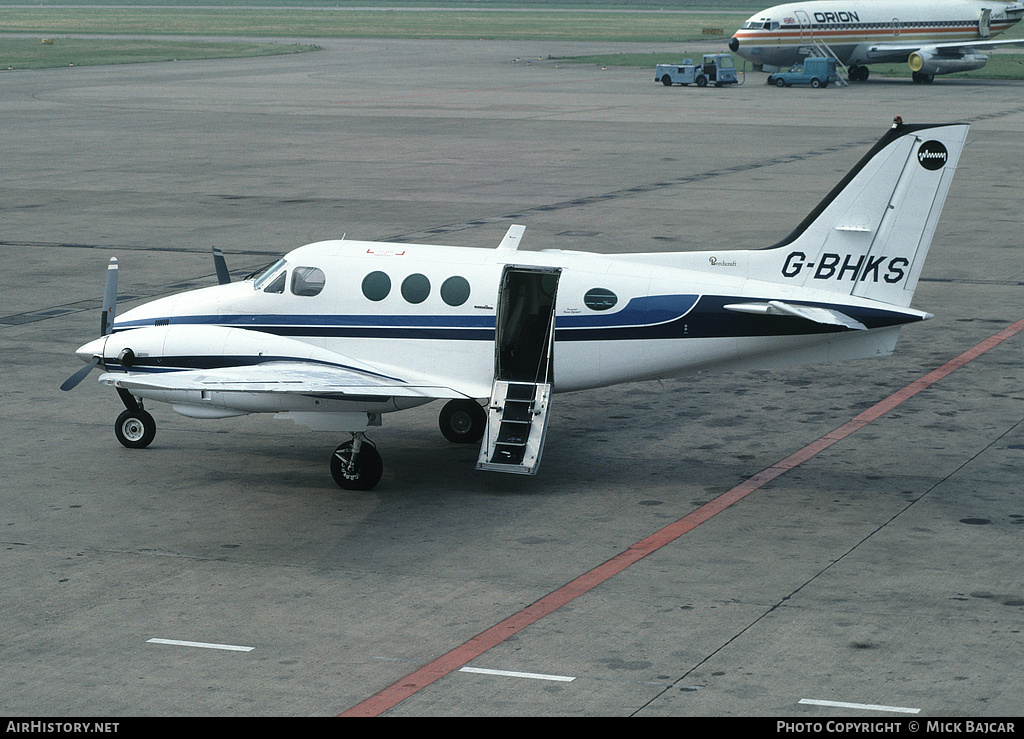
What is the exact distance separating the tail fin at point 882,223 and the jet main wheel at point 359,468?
606 cm

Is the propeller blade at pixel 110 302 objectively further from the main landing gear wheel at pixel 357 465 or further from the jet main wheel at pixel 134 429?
the main landing gear wheel at pixel 357 465

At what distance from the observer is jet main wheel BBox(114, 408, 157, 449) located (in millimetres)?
18578

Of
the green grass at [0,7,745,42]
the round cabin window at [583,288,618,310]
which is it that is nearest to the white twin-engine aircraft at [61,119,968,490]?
the round cabin window at [583,288,618,310]

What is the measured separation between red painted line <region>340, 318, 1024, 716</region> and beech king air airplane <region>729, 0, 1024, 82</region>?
67.8m

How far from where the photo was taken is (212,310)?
18.2 meters

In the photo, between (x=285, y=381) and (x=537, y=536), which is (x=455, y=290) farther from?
(x=537, y=536)

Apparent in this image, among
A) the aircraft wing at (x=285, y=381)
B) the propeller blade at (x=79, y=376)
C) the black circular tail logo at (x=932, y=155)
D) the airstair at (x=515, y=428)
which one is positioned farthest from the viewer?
the black circular tail logo at (x=932, y=155)

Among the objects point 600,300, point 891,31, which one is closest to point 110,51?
point 891,31

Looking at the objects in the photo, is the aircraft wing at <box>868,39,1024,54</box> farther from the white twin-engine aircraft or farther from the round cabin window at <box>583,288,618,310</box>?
the round cabin window at <box>583,288,618,310</box>

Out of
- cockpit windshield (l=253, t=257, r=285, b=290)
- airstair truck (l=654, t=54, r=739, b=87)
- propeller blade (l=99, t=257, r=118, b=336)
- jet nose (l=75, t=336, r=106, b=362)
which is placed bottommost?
jet nose (l=75, t=336, r=106, b=362)

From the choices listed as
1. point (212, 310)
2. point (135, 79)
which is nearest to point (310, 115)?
point (135, 79)

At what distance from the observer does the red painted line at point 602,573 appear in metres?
11.3

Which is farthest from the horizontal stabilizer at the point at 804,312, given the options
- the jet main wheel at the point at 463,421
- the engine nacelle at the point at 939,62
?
the engine nacelle at the point at 939,62

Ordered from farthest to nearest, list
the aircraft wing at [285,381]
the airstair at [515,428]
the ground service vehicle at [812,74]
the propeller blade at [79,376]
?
the ground service vehicle at [812,74]
the propeller blade at [79,376]
the airstair at [515,428]
the aircraft wing at [285,381]
